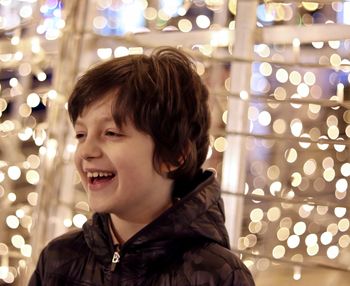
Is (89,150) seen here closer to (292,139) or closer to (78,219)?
(292,139)

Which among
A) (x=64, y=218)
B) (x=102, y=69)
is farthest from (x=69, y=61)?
(x=102, y=69)

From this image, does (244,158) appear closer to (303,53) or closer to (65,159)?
(65,159)

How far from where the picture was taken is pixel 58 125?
175 centimetres

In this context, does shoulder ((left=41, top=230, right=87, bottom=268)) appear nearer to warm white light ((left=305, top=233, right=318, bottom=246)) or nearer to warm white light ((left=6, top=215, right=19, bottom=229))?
warm white light ((left=305, top=233, right=318, bottom=246))

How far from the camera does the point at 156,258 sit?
931 millimetres

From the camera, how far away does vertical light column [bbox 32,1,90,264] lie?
172cm

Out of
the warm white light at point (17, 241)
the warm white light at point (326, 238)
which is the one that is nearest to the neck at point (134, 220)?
the warm white light at point (326, 238)

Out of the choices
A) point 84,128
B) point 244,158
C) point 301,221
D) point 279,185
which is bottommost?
point 301,221

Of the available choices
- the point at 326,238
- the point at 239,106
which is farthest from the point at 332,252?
the point at 239,106

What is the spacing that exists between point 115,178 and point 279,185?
1.37m

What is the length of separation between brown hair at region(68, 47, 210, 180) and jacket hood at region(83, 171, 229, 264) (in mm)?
45

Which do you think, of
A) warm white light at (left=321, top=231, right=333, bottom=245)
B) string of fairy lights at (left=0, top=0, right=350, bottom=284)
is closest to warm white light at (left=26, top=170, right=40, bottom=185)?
string of fairy lights at (left=0, top=0, right=350, bottom=284)

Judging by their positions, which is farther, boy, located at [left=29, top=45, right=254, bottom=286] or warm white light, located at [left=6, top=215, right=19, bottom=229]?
warm white light, located at [left=6, top=215, right=19, bottom=229]

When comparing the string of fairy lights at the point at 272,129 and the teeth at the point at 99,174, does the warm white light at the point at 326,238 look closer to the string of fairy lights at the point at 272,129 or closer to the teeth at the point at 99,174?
the string of fairy lights at the point at 272,129
